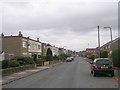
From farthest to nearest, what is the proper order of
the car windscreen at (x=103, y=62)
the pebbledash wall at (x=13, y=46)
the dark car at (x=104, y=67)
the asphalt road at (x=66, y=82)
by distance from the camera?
1. the pebbledash wall at (x=13, y=46)
2. the car windscreen at (x=103, y=62)
3. the dark car at (x=104, y=67)
4. the asphalt road at (x=66, y=82)

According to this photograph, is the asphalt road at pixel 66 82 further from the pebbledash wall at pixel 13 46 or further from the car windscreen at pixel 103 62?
the pebbledash wall at pixel 13 46

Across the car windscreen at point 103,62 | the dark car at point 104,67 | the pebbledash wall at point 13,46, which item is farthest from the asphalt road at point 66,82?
the pebbledash wall at point 13,46

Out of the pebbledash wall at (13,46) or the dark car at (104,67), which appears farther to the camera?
the pebbledash wall at (13,46)

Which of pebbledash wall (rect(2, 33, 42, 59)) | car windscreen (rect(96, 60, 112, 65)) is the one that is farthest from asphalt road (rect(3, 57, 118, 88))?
pebbledash wall (rect(2, 33, 42, 59))

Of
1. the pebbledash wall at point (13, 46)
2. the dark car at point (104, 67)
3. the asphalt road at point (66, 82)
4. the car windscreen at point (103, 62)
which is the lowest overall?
the asphalt road at point (66, 82)

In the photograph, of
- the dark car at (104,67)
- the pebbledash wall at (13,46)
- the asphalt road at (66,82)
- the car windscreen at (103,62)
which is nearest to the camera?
the asphalt road at (66,82)

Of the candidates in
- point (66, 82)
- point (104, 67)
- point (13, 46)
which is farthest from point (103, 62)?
point (13, 46)

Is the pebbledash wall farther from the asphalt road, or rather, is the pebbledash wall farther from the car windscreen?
the car windscreen

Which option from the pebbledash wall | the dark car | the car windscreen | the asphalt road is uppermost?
the pebbledash wall

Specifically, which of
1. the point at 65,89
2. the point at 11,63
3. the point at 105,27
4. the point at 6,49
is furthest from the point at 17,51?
the point at 65,89

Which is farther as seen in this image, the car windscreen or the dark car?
the car windscreen

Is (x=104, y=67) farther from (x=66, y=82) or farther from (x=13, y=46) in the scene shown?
(x=13, y=46)

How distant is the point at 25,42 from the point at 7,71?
35.7 m

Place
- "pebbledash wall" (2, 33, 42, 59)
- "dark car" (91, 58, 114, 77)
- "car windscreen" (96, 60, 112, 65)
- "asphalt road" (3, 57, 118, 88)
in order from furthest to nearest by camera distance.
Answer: "pebbledash wall" (2, 33, 42, 59) → "car windscreen" (96, 60, 112, 65) → "dark car" (91, 58, 114, 77) → "asphalt road" (3, 57, 118, 88)
